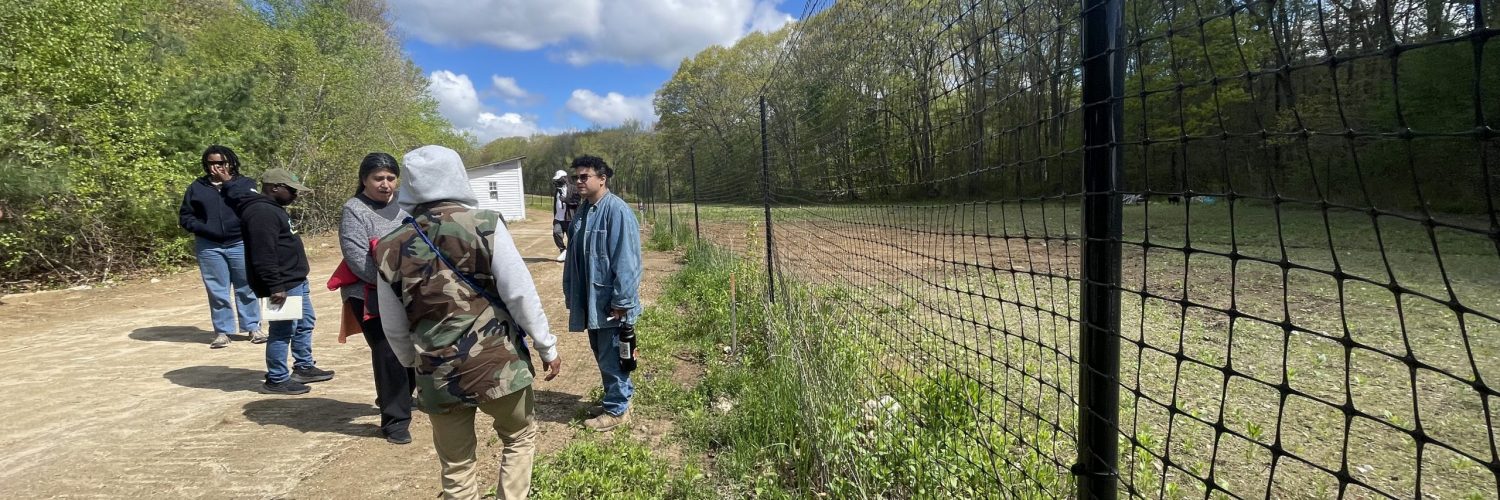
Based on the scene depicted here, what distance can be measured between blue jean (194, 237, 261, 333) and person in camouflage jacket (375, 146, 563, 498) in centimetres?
354

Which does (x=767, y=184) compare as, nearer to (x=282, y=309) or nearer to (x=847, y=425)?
(x=847, y=425)

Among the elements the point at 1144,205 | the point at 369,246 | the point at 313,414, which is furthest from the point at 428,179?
the point at 313,414

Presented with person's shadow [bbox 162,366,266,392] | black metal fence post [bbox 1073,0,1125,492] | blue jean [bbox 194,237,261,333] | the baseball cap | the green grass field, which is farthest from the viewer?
blue jean [bbox 194,237,261,333]

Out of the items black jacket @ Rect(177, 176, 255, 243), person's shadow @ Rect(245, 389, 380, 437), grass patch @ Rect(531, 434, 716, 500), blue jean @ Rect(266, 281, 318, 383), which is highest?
black jacket @ Rect(177, 176, 255, 243)

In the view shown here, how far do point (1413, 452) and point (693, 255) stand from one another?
756 cm

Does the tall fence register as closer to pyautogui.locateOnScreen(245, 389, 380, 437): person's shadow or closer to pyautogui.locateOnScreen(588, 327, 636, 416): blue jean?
pyautogui.locateOnScreen(588, 327, 636, 416): blue jean

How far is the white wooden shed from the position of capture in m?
27.1

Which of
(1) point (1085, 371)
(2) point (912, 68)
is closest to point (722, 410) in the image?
(2) point (912, 68)

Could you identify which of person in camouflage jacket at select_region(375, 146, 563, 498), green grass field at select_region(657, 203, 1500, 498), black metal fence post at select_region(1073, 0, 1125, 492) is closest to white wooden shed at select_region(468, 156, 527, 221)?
green grass field at select_region(657, 203, 1500, 498)

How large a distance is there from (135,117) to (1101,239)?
37.4ft

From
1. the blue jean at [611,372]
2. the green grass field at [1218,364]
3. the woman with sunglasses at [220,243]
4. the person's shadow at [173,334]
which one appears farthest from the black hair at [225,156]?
the green grass field at [1218,364]

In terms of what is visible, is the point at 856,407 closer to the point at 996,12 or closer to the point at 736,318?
the point at 996,12

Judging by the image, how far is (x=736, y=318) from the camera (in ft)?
17.5

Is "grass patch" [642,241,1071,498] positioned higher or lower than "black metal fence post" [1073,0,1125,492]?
lower
